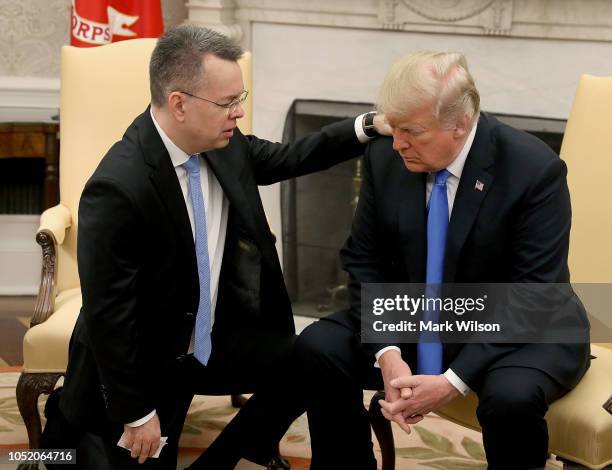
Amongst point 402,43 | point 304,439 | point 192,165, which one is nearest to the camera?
point 192,165

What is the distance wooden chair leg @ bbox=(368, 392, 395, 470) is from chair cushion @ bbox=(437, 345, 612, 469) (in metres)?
0.32

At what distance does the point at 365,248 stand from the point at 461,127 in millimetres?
431

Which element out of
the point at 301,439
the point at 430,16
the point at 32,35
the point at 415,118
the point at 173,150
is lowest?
the point at 301,439

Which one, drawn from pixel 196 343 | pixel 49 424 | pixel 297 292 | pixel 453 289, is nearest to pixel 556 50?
pixel 297 292

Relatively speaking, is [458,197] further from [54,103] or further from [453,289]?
[54,103]

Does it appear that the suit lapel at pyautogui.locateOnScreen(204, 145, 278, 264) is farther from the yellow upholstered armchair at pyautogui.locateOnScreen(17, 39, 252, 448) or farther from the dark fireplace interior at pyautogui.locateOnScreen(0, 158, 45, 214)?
the dark fireplace interior at pyautogui.locateOnScreen(0, 158, 45, 214)

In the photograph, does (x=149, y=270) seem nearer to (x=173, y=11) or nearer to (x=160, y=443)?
(x=160, y=443)

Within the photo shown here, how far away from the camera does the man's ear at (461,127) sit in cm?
256

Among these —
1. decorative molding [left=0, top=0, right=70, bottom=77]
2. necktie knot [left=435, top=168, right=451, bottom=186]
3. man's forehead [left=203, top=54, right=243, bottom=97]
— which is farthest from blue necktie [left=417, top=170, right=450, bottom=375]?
decorative molding [left=0, top=0, right=70, bottom=77]

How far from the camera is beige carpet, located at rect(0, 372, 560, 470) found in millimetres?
3336

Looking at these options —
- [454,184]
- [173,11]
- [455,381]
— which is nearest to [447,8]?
[173,11]

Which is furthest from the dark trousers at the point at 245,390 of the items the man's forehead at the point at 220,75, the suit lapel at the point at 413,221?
the man's forehead at the point at 220,75

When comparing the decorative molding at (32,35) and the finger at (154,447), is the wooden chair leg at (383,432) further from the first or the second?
the decorative molding at (32,35)

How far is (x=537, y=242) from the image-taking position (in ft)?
8.51
